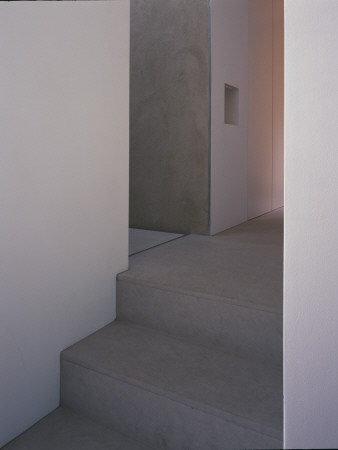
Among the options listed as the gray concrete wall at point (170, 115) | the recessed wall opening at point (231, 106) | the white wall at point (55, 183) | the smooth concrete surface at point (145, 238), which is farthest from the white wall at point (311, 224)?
the recessed wall opening at point (231, 106)

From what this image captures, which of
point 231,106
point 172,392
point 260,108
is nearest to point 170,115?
point 231,106

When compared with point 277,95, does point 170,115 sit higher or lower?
lower

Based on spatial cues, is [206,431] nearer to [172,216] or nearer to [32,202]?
[32,202]

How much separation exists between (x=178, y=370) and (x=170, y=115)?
2004 millimetres

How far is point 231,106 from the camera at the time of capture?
3.23 metres

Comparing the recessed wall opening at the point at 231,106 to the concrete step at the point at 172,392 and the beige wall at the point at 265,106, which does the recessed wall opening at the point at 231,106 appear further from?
the concrete step at the point at 172,392

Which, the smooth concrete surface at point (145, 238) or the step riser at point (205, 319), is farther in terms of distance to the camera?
the smooth concrete surface at point (145, 238)

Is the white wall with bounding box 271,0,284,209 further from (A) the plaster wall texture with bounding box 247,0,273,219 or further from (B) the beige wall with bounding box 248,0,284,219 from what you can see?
(A) the plaster wall texture with bounding box 247,0,273,219

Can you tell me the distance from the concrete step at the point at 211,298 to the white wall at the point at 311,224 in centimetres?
68

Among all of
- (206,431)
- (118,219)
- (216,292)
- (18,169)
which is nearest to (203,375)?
(206,431)

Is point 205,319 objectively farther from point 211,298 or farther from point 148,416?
point 148,416

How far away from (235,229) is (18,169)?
209cm

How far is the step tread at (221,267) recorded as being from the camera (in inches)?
62.8

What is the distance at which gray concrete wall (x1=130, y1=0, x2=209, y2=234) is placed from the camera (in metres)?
2.79
